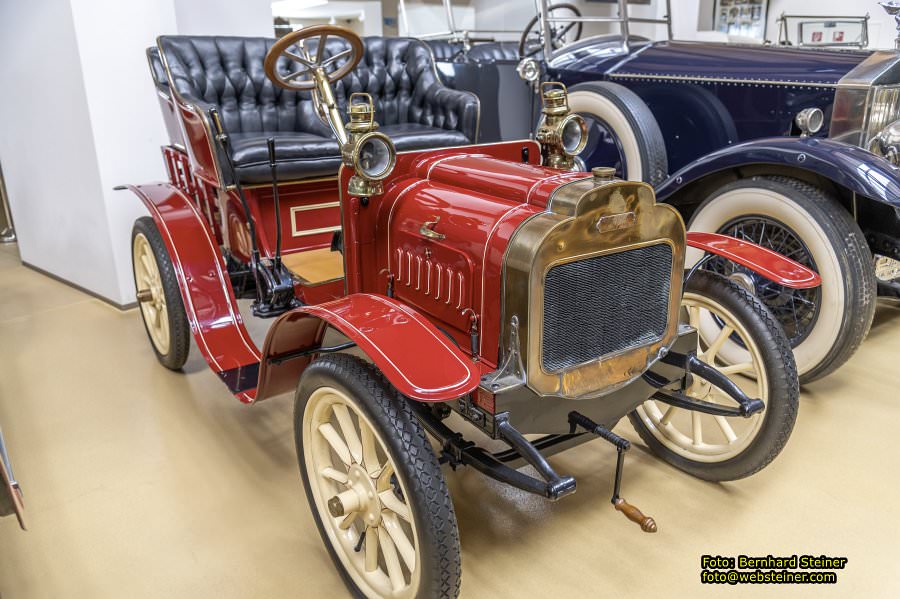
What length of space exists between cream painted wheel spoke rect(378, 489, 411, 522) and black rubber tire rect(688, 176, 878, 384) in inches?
75.4

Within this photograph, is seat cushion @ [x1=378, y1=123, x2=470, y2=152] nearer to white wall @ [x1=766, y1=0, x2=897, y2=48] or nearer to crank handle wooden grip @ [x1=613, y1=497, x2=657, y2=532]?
crank handle wooden grip @ [x1=613, y1=497, x2=657, y2=532]

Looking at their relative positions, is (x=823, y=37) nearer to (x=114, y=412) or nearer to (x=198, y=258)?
(x=198, y=258)

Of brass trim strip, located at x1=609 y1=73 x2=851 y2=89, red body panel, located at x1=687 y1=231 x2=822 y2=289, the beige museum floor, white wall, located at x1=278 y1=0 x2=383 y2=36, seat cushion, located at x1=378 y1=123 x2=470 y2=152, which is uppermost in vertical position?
white wall, located at x1=278 y1=0 x2=383 y2=36

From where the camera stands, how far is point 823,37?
6734 mm

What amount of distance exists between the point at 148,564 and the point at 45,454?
0.89 meters

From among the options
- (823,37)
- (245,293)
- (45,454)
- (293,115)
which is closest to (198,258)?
(245,293)

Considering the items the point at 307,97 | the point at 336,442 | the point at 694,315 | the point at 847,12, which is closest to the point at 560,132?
the point at 694,315

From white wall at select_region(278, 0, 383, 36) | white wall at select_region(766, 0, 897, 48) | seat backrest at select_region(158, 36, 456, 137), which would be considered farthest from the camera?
white wall at select_region(278, 0, 383, 36)

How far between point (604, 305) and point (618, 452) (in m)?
0.37

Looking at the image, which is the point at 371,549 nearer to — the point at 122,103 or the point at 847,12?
the point at 122,103

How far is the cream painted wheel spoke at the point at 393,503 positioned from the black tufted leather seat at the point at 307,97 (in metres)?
1.64

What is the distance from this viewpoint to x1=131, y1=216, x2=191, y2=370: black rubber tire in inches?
114

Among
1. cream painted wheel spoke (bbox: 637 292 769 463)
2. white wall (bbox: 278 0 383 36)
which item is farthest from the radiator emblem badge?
white wall (bbox: 278 0 383 36)

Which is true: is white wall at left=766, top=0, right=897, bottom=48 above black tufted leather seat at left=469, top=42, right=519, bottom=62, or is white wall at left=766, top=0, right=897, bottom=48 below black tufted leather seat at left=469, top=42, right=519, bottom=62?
above
